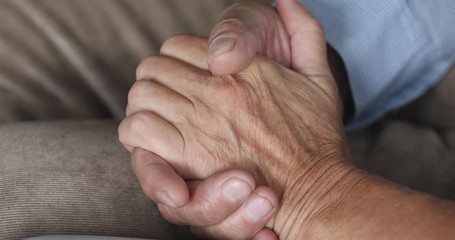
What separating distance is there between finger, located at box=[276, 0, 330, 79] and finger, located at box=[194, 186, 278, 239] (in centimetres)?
20

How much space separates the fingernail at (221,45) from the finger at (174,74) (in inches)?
2.0

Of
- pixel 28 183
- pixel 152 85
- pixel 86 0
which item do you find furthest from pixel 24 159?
pixel 86 0

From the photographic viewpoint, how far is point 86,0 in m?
0.83

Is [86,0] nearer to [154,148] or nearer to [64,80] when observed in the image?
[64,80]

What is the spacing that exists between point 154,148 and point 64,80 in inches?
10.2

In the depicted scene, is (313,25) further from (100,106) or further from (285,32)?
(100,106)

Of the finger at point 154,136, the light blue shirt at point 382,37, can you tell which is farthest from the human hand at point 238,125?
the light blue shirt at point 382,37

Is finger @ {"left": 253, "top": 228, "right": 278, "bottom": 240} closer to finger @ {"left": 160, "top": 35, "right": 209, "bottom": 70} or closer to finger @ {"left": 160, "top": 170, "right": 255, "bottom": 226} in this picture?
finger @ {"left": 160, "top": 170, "right": 255, "bottom": 226}

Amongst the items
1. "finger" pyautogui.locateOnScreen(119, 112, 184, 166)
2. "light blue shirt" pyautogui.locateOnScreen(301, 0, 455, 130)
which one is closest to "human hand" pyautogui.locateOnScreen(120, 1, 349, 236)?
"finger" pyautogui.locateOnScreen(119, 112, 184, 166)

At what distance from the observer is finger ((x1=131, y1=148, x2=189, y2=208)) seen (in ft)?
1.77

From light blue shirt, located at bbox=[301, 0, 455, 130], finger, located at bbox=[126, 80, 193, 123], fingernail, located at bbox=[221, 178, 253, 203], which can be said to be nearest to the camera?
fingernail, located at bbox=[221, 178, 253, 203]

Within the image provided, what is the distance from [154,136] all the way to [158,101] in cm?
4

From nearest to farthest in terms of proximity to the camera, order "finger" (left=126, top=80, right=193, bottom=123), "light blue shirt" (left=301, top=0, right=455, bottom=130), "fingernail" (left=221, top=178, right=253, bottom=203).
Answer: "fingernail" (left=221, top=178, right=253, bottom=203) → "finger" (left=126, top=80, right=193, bottom=123) → "light blue shirt" (left=301, top=0, right=455, bottom=130)

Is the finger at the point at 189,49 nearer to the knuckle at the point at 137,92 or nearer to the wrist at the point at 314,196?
the knuckle at the point at 137,92
